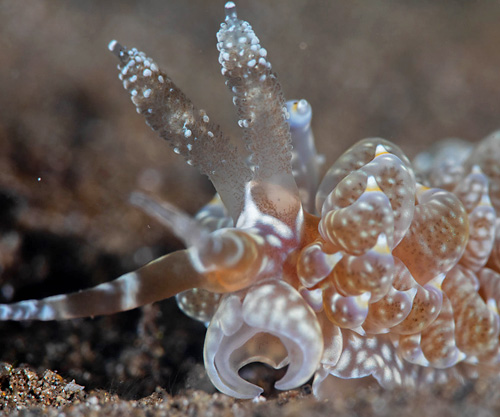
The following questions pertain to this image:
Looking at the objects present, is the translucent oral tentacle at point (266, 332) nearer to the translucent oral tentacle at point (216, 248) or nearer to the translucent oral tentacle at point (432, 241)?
the translucent oral tentacle at point (216, 248)

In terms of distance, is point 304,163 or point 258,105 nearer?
point 258,105

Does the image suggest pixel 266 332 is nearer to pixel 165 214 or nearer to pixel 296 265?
pixel 296 265

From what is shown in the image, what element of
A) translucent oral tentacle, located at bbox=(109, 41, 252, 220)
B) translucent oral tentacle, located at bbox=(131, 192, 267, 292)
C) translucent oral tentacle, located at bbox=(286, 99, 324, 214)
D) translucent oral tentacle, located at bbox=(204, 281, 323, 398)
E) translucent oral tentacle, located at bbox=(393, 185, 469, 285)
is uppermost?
translucent oral tentacle, located at bbox=(286, 99, 324, 214)

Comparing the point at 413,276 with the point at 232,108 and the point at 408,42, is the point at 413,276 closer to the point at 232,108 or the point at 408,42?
the point at 232,108

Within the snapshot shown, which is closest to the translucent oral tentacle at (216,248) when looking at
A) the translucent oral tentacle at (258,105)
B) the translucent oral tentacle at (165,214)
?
the translucent oral tentacle at (165,214)

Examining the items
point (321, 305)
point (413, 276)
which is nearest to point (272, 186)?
point (321, 305)

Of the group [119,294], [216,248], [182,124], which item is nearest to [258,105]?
[182,124]

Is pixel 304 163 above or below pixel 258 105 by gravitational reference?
above

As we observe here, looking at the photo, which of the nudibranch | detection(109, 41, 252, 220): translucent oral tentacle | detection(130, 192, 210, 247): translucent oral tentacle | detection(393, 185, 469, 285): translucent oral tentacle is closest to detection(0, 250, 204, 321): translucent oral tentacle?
the nudibranch

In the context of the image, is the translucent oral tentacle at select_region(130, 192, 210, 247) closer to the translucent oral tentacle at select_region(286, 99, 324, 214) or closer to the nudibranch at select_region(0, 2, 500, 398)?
the nudibranch at select_region(0, 2, 500, 398)
